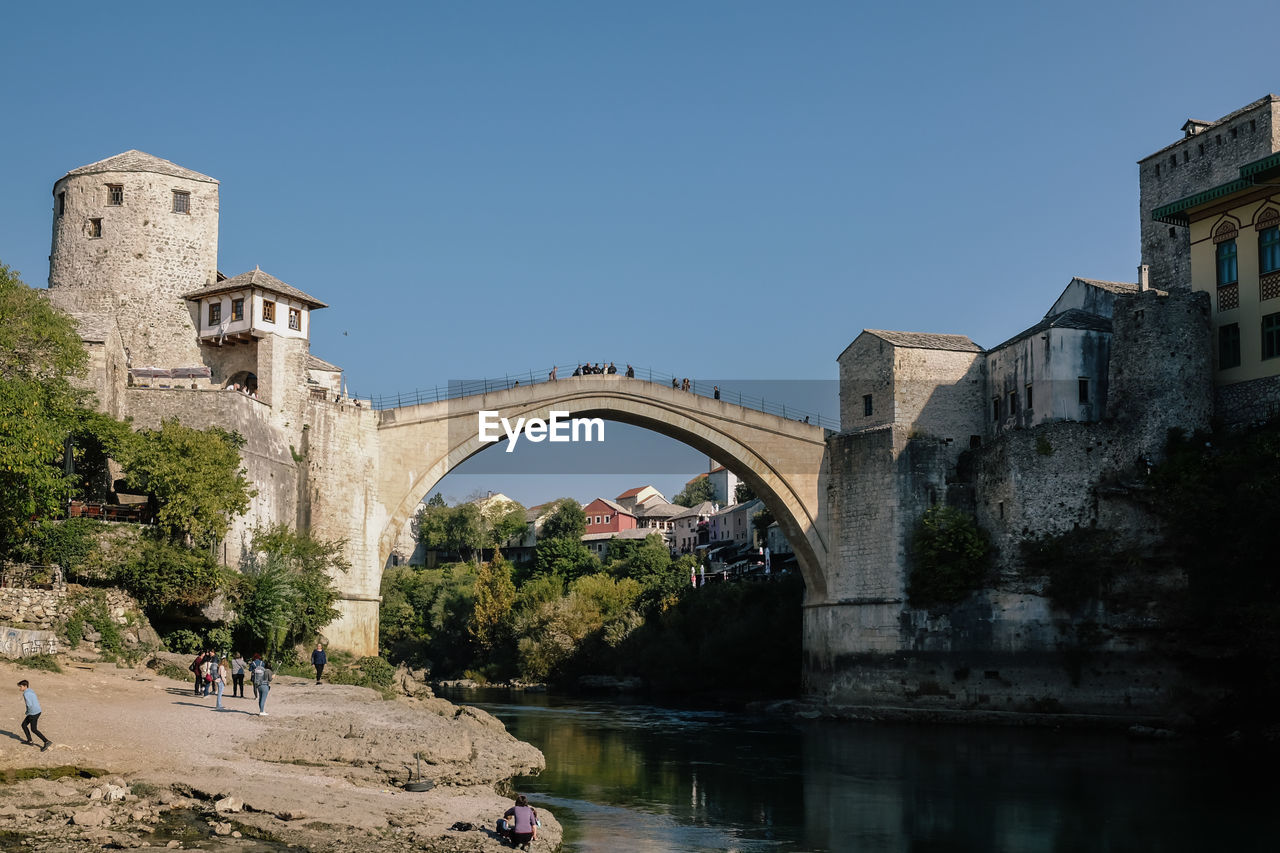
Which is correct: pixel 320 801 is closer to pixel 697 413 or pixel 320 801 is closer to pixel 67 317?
pixel 67 317

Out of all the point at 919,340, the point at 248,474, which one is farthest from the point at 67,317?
the point at 919,340

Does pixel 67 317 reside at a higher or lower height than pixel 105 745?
higher

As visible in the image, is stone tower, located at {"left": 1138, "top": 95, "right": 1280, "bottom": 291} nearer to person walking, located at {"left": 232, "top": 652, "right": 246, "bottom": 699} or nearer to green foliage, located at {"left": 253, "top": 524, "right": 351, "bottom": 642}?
green foliage, located at {"left": 253, "top": 524, "right": 351, "bottom": 642}

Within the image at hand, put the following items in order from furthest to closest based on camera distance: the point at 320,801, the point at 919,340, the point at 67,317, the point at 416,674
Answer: the point at 416,674
the point at 919,340
the point at 67,317
the point at 320,801

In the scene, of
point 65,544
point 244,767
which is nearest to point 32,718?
point 244,767

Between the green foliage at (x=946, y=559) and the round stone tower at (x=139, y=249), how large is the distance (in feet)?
69.1

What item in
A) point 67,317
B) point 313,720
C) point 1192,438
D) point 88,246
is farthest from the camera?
point 88,246

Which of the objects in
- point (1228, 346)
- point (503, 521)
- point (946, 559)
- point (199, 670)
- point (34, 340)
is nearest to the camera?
point (199, 670)

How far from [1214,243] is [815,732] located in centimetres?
1676

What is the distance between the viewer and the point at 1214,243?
114ft

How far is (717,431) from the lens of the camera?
41.0m

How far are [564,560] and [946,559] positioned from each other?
3334cm

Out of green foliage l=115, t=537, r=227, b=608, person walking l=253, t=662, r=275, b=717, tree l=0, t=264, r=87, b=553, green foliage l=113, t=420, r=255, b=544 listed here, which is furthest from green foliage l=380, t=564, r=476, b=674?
person walking l=253, t=662, r=275, b=717

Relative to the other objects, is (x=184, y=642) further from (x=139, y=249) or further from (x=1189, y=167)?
(x=1189, y=167)
